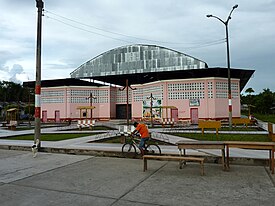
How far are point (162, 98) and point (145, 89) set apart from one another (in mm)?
4373

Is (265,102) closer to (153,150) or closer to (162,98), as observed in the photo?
(162,98)

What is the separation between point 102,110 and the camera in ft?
149

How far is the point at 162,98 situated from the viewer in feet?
123

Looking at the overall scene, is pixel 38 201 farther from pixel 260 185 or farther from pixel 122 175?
pixel 260 185

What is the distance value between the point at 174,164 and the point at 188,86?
28423 millimetres

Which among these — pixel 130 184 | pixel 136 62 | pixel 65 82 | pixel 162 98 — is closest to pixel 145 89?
pixel 162 98

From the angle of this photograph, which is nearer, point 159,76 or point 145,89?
point 145,89

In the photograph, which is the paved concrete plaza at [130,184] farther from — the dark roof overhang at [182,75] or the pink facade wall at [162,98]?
the dark roof overhang at [182,75]

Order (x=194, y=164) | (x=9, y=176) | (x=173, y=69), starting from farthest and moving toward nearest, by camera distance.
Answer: (x=173, y=69), (x=194, y=164), (x=9, y=176)

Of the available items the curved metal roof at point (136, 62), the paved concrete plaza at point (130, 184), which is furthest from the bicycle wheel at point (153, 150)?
the curved metal roof at point (136, 62)

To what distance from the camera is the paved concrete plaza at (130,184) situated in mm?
4910

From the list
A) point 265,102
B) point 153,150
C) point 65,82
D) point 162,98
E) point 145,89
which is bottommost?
point 153,150

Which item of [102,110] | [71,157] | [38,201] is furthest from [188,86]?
[38,201]

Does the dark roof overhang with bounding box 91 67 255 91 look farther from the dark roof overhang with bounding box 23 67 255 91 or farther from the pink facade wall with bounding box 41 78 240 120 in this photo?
the pink facade wall with bounding box 41 78 240 120
